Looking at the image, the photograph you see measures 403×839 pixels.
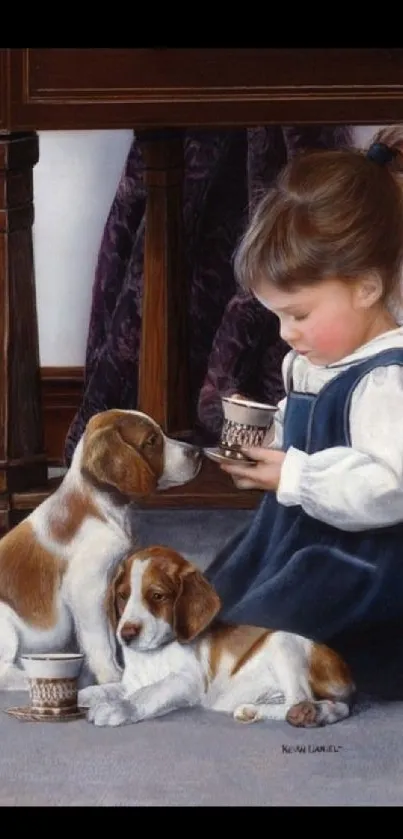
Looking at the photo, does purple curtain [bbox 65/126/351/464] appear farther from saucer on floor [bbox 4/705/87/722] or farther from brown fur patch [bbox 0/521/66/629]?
saucer on floor [bbox 4/705/87/722]

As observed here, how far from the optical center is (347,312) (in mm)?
2400

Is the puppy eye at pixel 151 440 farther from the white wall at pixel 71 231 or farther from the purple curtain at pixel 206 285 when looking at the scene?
the white wall at pixel 71 231

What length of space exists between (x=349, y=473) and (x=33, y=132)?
0.69m

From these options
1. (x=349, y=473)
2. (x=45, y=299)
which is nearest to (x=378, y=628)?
(x=349, y=473)

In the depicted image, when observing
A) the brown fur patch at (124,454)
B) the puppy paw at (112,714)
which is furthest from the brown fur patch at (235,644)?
the brown fur patch at (124,454)

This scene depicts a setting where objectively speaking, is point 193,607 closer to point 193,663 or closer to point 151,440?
point 193,663

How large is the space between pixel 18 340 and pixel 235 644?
1.83ft

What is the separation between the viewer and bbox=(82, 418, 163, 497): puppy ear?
2.39 meters

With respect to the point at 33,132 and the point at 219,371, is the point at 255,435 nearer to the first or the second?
the point at 219,371

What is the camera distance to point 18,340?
248 cm

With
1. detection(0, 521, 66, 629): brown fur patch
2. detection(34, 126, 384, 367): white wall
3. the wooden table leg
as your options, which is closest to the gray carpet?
detection(0, 521, 66, 629): brown fur patch

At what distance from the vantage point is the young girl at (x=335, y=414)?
2.36 meters

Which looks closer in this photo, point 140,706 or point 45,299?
point 140,706

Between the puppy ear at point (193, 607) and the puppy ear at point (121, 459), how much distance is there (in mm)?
155
